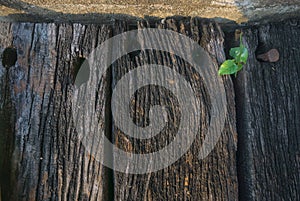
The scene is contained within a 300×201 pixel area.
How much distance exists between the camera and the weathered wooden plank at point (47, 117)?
1.93 m

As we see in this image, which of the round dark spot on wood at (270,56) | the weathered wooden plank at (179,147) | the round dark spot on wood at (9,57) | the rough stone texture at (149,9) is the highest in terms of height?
the rough stone texture at (149,9)

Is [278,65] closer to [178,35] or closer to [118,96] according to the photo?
[178,35]

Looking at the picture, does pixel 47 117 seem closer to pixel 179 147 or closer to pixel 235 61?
pixel 179 147

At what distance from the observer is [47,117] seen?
Result: 1998mm

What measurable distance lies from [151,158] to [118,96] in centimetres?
33

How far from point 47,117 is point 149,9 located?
69cm

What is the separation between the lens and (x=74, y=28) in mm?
2092

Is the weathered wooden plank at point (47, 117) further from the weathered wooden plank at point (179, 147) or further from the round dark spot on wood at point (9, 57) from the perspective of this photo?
the weathered wooden plank at point (179, 147)

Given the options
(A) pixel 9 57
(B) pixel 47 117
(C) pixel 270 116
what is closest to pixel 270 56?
(C) pixel 270 116

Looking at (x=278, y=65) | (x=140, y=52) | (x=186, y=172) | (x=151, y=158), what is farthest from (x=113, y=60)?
(x=278, y=65)

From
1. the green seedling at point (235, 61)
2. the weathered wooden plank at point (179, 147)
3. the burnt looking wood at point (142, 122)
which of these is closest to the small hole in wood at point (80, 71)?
the burnt looking wood at point (142, 122)

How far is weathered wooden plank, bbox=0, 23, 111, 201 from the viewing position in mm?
1929

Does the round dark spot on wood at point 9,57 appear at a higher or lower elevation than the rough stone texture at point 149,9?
lower

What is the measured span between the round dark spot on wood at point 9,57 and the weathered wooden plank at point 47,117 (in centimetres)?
2
